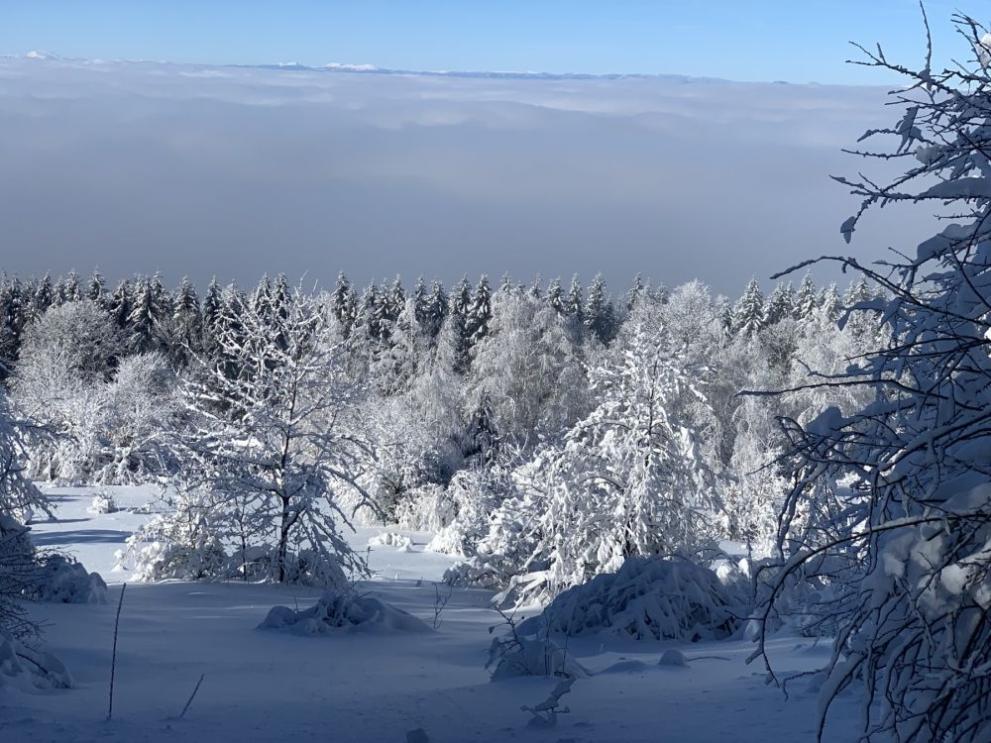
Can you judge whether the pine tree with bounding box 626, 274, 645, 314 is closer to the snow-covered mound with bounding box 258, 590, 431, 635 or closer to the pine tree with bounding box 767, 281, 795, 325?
the pine tree with bounding box 767, 281, 795, 325

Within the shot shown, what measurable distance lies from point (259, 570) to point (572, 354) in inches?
941

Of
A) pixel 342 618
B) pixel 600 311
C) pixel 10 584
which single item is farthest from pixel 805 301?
pixel 10 584

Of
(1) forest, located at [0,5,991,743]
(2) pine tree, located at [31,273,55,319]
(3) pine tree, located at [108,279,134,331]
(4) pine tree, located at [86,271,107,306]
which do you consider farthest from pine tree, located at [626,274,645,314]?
(2) pine tree, located at [31,273,55,319]

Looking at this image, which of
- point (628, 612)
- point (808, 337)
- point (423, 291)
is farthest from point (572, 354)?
point (628, 612)

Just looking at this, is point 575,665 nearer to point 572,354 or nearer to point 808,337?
point 572,354

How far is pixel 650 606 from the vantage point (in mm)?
11453

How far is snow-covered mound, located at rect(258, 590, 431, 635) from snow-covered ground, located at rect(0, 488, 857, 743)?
0.22m

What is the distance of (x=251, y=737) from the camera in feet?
18.2

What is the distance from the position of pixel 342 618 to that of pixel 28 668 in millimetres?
4477

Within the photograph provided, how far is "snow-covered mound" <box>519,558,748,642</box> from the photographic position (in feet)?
37.4

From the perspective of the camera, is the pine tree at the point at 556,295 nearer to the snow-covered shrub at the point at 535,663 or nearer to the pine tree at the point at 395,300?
the pine tree at the point at 395,300

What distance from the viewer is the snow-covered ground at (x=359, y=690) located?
5602 millimetres

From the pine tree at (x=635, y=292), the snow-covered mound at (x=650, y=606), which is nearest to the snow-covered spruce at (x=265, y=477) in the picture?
the snow-covered mound at (x=650, y=606)

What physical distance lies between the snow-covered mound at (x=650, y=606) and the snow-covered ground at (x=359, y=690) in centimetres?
45
